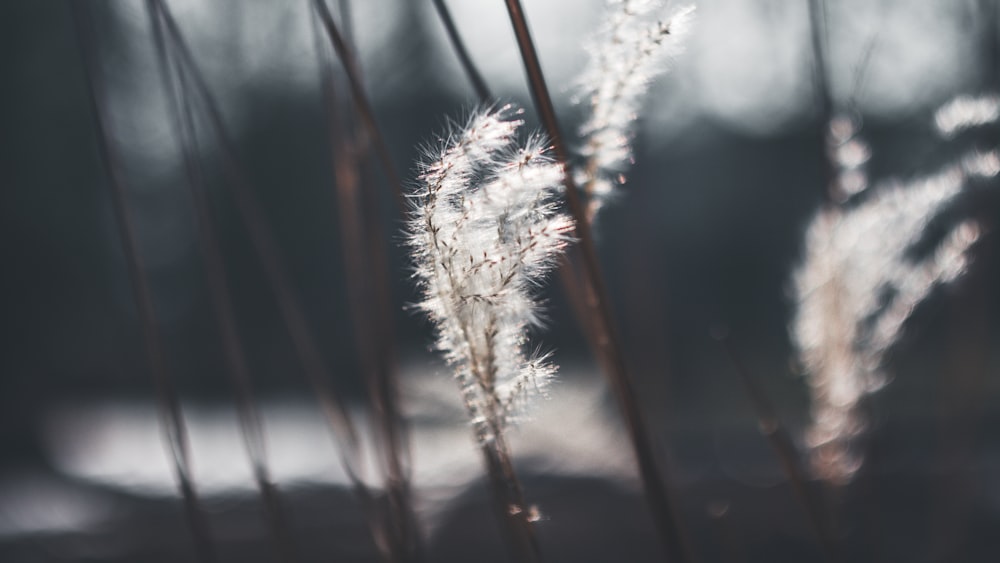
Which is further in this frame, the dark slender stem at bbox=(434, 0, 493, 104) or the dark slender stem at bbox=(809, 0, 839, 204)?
the dark slender stem at bbox=(809, 0, 839, 204)

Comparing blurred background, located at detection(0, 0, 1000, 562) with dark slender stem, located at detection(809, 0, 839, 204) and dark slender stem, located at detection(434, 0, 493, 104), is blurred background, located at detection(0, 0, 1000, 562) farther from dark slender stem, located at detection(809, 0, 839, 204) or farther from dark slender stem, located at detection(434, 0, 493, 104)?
dark slender stem, located at detection(434, 0, 493, 104)

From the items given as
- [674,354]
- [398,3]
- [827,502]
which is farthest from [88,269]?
[827,502]

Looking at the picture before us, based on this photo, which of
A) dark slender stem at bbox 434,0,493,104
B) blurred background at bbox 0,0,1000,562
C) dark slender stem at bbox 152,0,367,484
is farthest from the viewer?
blurred background at bbox 0,0,1000,562

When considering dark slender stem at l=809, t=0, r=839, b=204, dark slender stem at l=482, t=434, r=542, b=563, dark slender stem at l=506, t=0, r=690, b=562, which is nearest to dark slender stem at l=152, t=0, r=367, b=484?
dark slender stem at l=482, t=434, r=542, b=563

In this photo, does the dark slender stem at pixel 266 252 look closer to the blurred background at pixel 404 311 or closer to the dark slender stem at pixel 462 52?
the dark slender stem at pixel 462 52

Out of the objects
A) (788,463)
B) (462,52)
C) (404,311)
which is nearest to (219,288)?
(462,52)

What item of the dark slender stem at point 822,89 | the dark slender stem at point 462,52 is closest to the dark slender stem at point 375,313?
the dark slender stem at point 462,52
